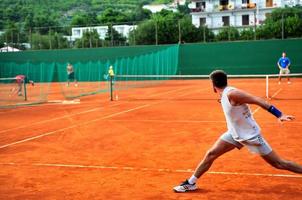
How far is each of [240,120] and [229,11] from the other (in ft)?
247

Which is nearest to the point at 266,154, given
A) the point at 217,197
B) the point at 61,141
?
the point at 217,197

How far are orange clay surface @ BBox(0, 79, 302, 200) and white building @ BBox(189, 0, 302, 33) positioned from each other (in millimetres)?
64347

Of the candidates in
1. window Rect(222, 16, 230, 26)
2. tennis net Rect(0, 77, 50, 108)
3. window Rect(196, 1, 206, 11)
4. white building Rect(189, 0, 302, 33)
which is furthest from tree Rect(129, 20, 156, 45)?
window Rect(196, 1, 206, 11)

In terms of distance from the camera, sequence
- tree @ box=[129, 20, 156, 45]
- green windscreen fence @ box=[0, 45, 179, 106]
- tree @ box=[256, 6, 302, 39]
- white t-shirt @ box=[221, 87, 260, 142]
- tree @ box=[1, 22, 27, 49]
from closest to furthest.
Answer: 1. white t-shirt @ box=[221, 87, 260, 142]
2. green windscreen fence @ box=[0, 45, 179, 106]
3. tree @ box=[256, 6, 302, 39]
4. tree @ box=[129, 20, 156, 45]
5. tree @ box=[1, 22, 27, 49]

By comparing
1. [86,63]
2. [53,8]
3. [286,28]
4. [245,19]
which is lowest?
[86,63]

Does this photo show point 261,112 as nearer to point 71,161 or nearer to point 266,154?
point 71,161

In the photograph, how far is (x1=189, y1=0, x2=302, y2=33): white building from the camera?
252 feet

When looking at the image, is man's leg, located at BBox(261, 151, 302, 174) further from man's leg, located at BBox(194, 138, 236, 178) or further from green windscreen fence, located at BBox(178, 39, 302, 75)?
green windscreen fence, located at BBox(178, 39, 302, 75)

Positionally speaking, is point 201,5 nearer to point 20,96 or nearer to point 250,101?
point 20,96

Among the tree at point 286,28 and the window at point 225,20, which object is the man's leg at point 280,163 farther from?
the window at point 225,20

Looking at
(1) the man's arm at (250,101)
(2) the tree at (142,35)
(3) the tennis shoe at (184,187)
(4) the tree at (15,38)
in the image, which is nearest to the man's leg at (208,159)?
(3) the tennis shoe at (184,187)

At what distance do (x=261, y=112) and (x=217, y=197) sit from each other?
29.5ft

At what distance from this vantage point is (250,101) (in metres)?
5.46

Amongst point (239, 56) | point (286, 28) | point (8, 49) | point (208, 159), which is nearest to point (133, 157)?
point (208, 159)
